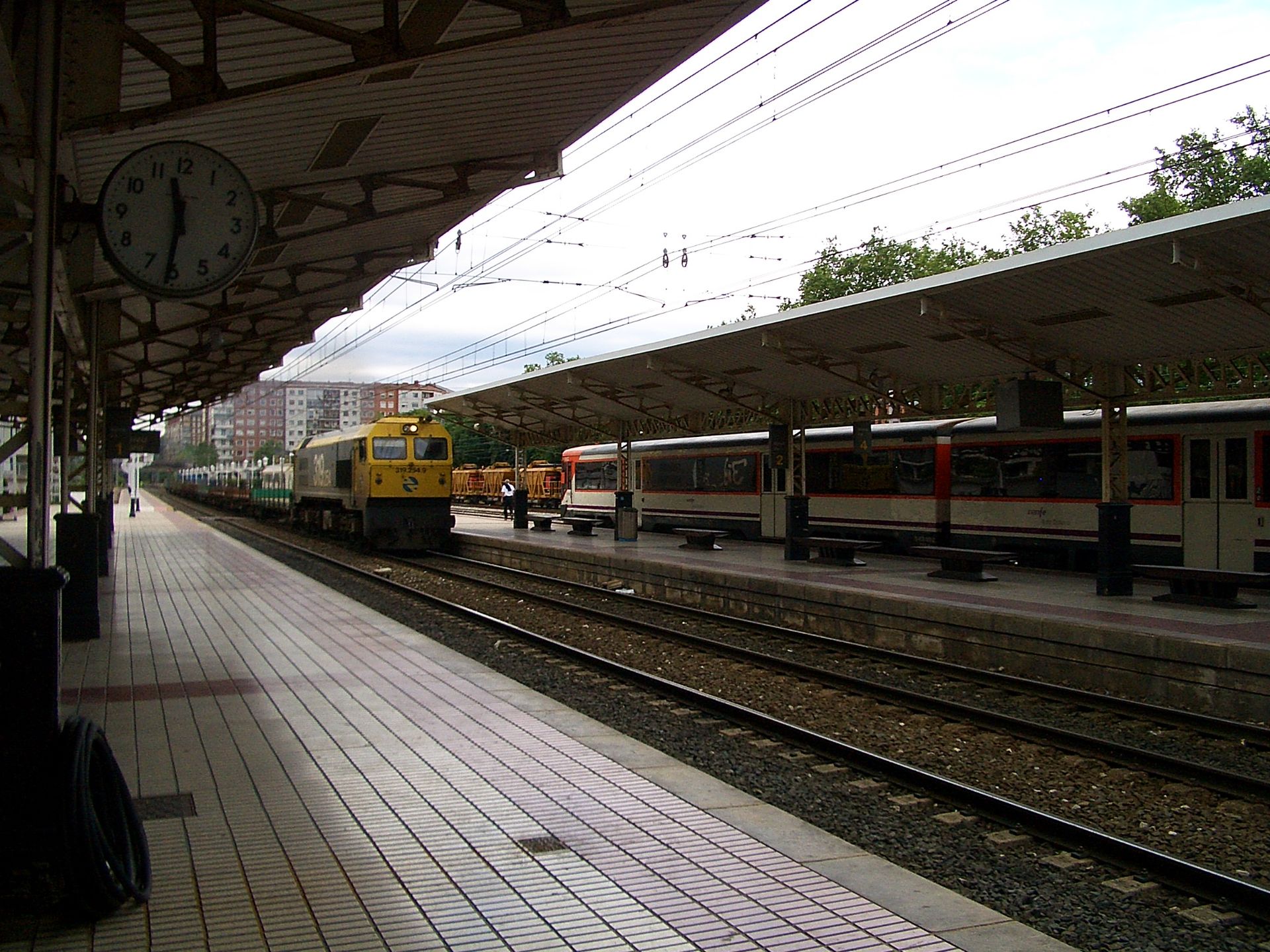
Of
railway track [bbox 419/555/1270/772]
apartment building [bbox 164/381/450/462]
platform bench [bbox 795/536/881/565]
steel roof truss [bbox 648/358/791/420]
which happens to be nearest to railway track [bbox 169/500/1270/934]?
railway track [bbox 419/555/1270/772]

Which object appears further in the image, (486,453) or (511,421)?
(486,453)

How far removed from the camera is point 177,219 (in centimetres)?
518

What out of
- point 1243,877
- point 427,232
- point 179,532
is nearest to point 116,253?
point 1243,877

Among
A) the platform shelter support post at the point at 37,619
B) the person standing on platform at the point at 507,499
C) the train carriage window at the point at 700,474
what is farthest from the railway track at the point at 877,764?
the person standing on platform at the point at 507,499

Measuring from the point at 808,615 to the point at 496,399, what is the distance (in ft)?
42.4

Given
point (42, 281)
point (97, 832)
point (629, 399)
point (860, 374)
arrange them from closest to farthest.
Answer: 1. point (97, 832)
2. point (42, 281)
3. point (860, 374)
4. point (629, 399)

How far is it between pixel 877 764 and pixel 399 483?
18.3 metres

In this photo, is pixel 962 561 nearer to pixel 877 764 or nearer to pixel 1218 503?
pixel 1218 503

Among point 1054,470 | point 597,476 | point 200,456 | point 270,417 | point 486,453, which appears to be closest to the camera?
point 1054,470

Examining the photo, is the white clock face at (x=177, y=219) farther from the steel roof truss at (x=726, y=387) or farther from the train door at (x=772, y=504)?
the train door at (x=772, y=504)

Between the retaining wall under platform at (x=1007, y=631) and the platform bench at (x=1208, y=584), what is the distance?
40cm

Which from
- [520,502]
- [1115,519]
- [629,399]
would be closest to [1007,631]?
[1115,519]

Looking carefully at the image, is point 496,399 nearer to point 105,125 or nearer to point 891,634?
point 891,634

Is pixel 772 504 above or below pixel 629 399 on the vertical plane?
below
